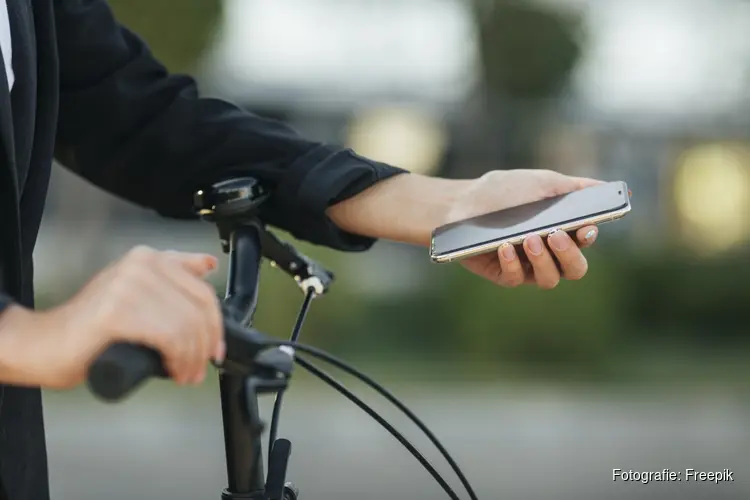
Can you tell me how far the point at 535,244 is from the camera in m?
1.36

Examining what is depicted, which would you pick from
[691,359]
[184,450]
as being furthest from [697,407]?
[184,450]

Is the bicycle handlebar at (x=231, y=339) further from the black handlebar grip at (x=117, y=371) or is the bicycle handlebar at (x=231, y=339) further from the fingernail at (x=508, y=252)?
the fingernail at (x=508, y=252)

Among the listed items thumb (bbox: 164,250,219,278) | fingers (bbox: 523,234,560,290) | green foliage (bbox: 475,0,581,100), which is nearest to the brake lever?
fingers (bbox: 523,234,560,290)

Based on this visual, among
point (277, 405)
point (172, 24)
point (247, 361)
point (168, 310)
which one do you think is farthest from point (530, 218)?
point (172, 24)

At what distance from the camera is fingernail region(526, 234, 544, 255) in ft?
4.45

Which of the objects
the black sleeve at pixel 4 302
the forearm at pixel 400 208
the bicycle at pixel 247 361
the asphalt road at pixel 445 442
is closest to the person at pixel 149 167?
the forearm at pixel 400 208

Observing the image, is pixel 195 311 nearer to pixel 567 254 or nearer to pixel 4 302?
pixel 4 302

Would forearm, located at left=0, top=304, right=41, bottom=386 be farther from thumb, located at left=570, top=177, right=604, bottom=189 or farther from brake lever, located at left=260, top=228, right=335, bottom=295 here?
thumb, located at left=570, top=177, right=604, bottom=189

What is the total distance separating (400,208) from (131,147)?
41cm

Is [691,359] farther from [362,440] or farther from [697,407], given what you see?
[362,440]

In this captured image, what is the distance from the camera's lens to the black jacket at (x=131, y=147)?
139cm

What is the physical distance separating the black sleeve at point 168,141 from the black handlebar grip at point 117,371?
25.1 inches

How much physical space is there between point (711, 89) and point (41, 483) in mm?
10451

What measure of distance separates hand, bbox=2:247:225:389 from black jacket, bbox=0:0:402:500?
0.48 m
